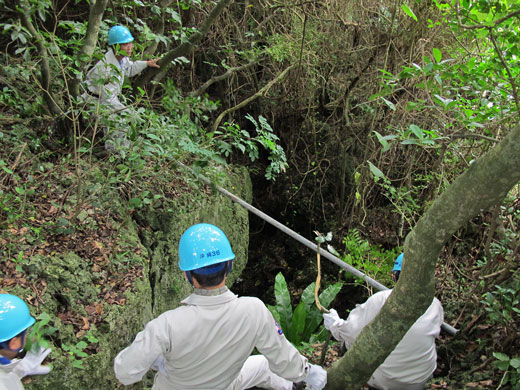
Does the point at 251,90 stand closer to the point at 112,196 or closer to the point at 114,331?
the point at 112,196

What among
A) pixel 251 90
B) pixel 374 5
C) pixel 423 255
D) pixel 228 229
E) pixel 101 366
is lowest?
pixel 228 229

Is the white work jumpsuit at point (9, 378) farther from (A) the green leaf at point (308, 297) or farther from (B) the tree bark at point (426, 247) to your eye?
(A) the green leaf at point (308, 297)

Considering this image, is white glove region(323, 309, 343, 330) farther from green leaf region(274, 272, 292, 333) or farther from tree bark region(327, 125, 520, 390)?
green leaf region(274, 272, 292, 333)

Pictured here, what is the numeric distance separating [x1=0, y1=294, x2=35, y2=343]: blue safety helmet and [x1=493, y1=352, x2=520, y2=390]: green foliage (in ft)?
9.47

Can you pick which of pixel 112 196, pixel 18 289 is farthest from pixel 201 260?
pixel 112 196

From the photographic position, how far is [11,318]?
2.04 meters

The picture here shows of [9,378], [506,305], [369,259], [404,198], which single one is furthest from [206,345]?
[404,198]

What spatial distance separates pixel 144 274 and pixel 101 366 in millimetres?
1074

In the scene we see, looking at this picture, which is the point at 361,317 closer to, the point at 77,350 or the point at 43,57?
the point at 77,350

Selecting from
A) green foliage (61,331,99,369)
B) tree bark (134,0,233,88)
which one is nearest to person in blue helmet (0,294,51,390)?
green foliage (61,331,99,369)

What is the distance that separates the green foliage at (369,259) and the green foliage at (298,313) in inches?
18.7

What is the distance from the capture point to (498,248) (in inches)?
147

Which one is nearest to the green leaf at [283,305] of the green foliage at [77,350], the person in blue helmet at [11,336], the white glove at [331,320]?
the white glove at [331,320]

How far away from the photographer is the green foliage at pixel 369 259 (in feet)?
18.8
